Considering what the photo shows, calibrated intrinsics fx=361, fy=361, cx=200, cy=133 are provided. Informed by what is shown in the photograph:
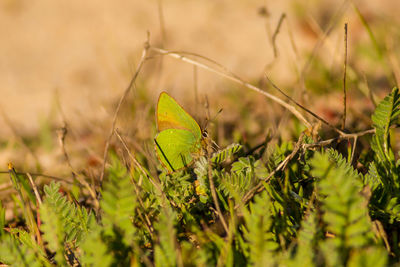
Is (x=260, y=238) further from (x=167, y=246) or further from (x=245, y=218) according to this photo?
(x=167, y=246)

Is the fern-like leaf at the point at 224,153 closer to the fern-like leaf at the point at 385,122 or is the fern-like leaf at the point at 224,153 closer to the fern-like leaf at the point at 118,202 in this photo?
the fern-like leaf at the point at 118,202

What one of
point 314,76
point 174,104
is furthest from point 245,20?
point 174,104

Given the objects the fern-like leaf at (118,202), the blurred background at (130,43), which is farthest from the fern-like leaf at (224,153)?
the blurred background at (130,43)

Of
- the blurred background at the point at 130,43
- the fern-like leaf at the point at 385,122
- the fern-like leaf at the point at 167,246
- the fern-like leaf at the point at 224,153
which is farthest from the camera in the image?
the blurred background at the point at 130,43

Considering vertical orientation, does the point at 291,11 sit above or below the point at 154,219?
above

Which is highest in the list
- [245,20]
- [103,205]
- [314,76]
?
[245,20]

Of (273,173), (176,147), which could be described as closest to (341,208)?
(273,173)

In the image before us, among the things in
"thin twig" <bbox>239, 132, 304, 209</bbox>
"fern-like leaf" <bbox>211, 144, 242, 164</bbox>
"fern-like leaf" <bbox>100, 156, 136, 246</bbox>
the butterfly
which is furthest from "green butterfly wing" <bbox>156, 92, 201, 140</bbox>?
"fern-like leaf" <bbox>100, 156, 136, 246</bbox>

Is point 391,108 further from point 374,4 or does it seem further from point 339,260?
point 374,4
